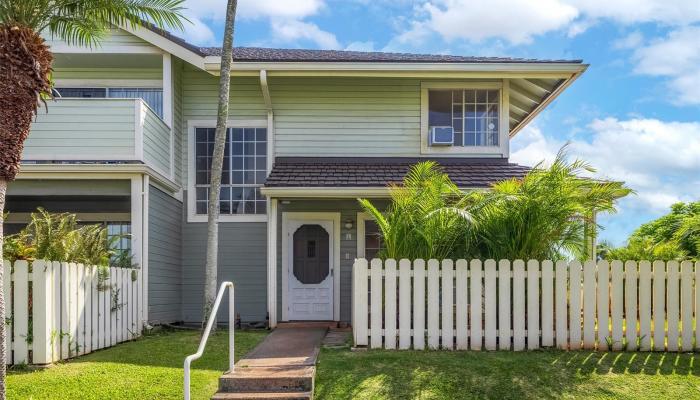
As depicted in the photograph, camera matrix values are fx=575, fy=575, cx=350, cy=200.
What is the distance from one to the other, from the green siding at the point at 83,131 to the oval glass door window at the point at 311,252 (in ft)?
12.3

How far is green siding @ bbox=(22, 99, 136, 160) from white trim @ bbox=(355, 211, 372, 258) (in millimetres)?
4562

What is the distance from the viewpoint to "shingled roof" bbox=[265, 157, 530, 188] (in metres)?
10.7

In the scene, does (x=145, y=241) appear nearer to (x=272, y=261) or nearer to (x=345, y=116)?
(x=272, y=261)

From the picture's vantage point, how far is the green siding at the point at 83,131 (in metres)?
10.2

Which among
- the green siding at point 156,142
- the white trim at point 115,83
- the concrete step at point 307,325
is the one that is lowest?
the concrete step at point 307,325

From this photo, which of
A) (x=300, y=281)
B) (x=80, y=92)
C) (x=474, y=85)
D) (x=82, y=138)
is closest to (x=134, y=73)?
(x=80, y=92)

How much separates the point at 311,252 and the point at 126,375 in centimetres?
560

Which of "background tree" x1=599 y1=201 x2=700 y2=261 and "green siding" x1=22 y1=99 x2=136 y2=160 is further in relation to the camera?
"green siding" x1=22 y1=99 x2=136 y2=160

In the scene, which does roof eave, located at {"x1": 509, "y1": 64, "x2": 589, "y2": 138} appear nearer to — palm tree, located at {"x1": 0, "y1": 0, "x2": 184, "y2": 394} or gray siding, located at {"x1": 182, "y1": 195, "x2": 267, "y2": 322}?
gray siding, located at {"x1": 182, "y1": 195, "x2": 267, "y2": 322}

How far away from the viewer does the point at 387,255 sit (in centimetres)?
838

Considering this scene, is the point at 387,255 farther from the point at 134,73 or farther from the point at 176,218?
the point at 134,73

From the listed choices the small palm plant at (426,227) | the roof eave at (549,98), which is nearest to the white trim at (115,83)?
the small palm plant at (426,227)

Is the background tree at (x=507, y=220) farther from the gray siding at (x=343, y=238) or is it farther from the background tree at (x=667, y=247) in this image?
the gray siding at (x=343, y=238)

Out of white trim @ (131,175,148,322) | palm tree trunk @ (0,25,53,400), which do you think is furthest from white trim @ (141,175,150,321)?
palm tree trunk @ (0,25,53,400)
